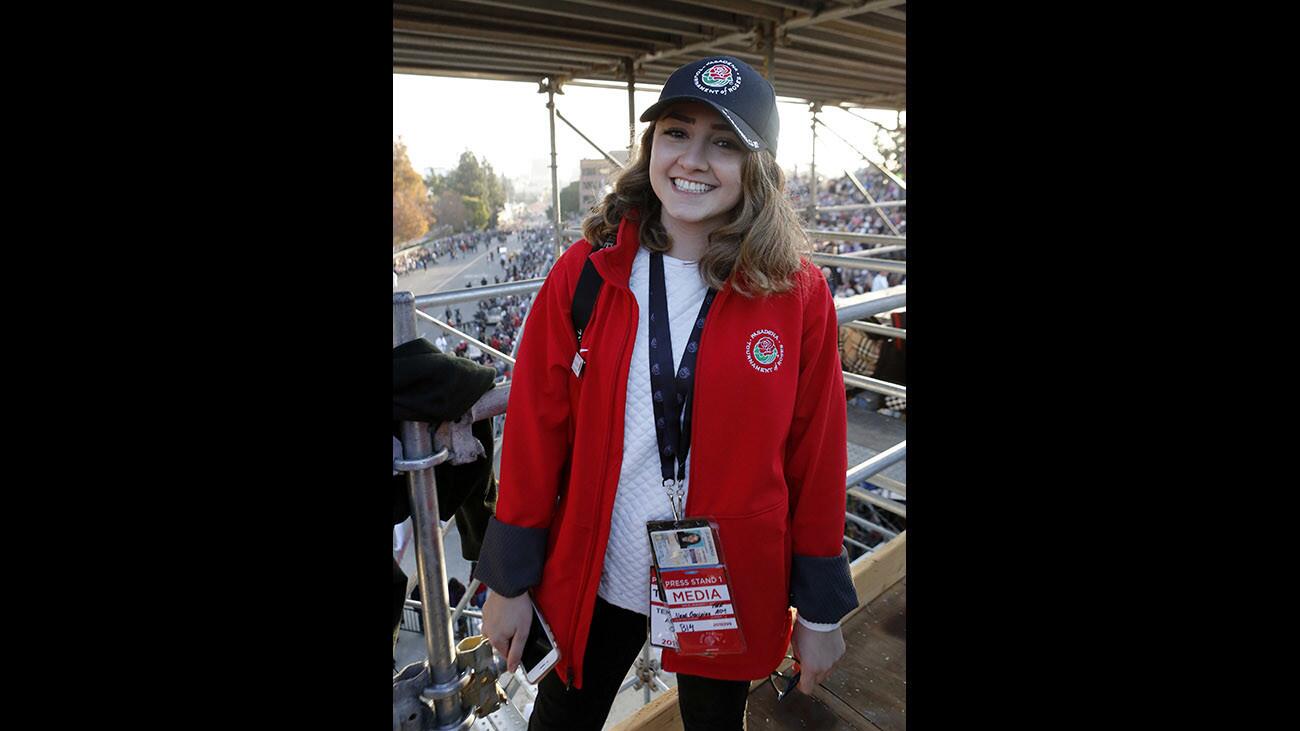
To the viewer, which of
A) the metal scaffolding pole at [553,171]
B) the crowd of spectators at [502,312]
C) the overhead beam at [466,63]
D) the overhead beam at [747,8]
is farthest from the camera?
the crowd of spectators at [502,312]

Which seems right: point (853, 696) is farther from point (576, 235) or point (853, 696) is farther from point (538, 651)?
point (576, 235)

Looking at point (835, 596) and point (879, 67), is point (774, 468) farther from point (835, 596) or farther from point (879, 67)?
point (879, 67)

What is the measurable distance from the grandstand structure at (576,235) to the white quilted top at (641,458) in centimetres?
32

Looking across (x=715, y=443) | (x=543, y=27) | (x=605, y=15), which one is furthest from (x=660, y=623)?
(x=543, y=27)

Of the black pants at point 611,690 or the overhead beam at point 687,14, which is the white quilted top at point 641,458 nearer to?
the black pants at point 611,690

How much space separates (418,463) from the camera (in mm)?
1323

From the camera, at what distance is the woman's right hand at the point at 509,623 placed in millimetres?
1325

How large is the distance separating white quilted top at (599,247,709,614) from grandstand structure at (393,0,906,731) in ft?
1.06

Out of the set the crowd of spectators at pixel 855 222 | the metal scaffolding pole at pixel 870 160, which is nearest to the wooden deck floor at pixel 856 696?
the metal scaffolding pole at pixel 870 160
